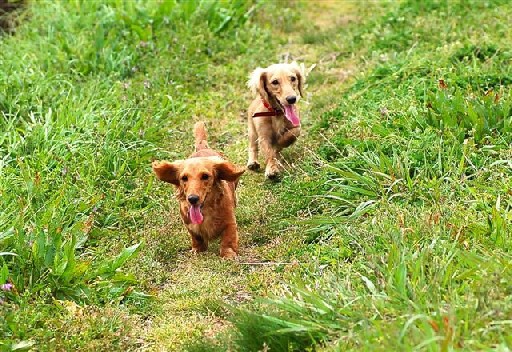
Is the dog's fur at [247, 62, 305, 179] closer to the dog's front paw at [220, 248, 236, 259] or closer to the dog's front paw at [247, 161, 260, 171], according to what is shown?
the dog's front paw at [247, 161, 260, 171]

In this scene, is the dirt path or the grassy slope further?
the dirt path

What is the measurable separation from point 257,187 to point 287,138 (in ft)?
1.55

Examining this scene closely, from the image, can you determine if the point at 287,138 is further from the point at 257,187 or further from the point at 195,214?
the point at 195,214

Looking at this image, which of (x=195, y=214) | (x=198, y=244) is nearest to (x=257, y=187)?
(x=198, y=244)

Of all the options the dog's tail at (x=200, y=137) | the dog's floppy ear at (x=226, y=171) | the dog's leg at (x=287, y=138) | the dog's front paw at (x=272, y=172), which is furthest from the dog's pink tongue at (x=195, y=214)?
the dog's leg at (x=287, y=138)

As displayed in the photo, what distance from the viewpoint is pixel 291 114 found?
659 centimetres

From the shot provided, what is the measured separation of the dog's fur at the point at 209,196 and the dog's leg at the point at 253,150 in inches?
55.1

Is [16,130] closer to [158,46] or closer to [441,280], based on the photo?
[158,46]

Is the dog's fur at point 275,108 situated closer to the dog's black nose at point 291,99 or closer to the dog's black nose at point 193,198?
the dog's black nose at point 291,99

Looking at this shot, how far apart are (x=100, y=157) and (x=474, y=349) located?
3.84 metres

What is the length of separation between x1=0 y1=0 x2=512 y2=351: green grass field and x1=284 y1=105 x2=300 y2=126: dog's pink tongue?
24cm

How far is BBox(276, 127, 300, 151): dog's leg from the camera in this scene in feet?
22.0

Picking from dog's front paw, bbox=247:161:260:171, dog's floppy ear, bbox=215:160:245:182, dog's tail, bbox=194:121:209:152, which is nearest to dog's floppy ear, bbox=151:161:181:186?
dog's floppy ear, bbox=215:160:245:182

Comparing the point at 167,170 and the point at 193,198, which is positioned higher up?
the point at 167,170
